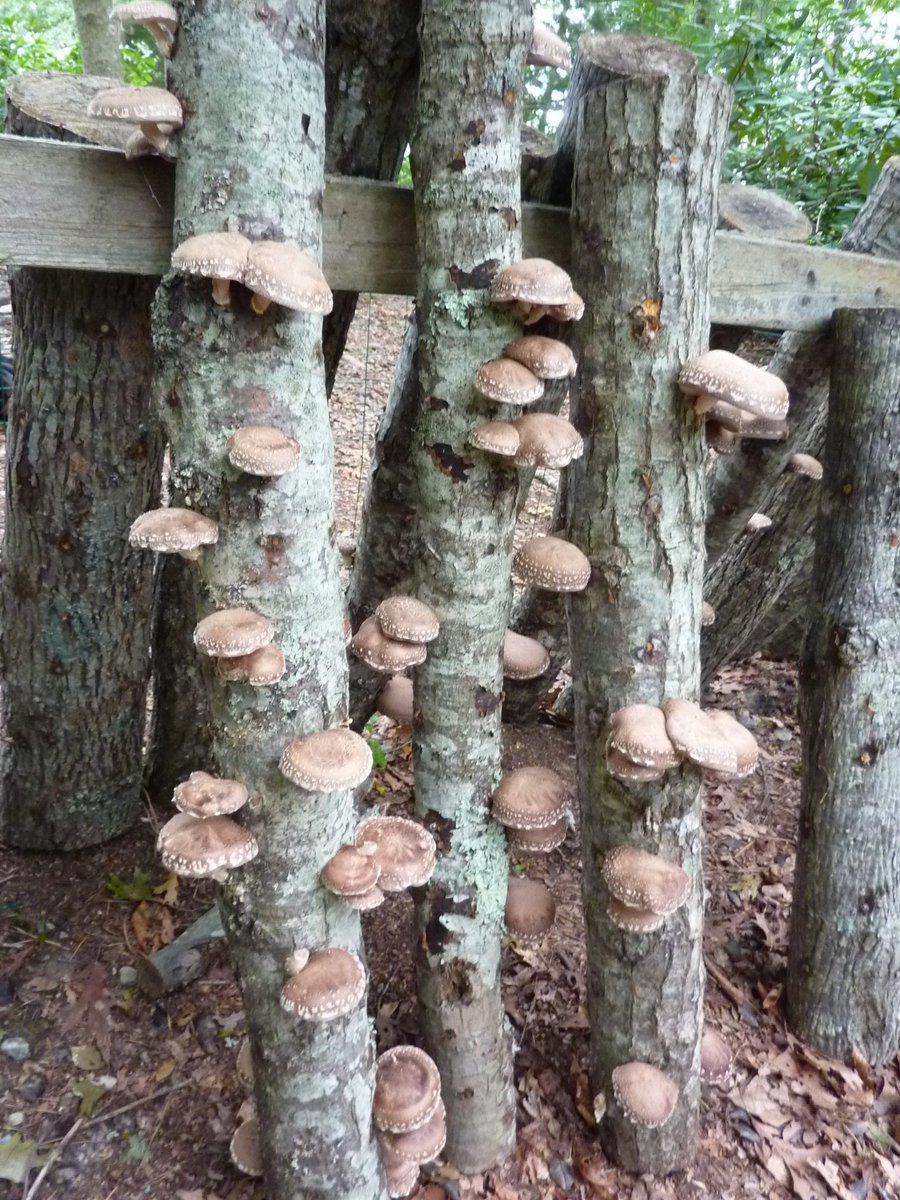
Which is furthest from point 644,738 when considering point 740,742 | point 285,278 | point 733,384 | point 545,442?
point 285,278

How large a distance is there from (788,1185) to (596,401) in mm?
3726

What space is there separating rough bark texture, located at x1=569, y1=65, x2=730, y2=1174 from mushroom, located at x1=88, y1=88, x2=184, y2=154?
4.93 ft

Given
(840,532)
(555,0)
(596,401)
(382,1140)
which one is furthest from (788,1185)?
(555,0)

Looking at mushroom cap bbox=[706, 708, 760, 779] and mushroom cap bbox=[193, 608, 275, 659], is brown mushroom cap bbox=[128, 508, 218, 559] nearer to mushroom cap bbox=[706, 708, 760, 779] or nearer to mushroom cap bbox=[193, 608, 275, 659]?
mushroom cap bbox=[193, 608, 275, 659]

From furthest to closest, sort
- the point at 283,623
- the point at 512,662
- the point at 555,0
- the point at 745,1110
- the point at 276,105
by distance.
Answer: the point at 555,0 < the point at 745,1110 < the point at 512,662 < the point at 283,623 < the point at 276,105

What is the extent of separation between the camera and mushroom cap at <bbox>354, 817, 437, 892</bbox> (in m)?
2.88

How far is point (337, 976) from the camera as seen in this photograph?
2766 mm

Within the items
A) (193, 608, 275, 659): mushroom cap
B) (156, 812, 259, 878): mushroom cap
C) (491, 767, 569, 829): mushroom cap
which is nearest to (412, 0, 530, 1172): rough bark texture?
(491, 767, 569, 829): mushroom cap

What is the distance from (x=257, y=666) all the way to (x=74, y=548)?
196 centimetres

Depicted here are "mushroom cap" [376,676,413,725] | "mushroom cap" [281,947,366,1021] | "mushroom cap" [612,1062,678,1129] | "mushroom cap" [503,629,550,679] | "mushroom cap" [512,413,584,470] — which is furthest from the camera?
"mushroom cap" [376,676,413,725]

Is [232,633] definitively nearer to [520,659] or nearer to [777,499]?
[520,659]

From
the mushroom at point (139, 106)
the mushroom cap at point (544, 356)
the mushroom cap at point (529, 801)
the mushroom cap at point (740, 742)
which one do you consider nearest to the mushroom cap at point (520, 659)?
the mushroom cap at point (529, 801)

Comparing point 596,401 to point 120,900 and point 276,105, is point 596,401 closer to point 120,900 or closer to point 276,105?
point 276,105

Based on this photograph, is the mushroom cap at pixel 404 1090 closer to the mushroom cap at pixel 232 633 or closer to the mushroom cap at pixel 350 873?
the mushroom cap at pixel 350 873
